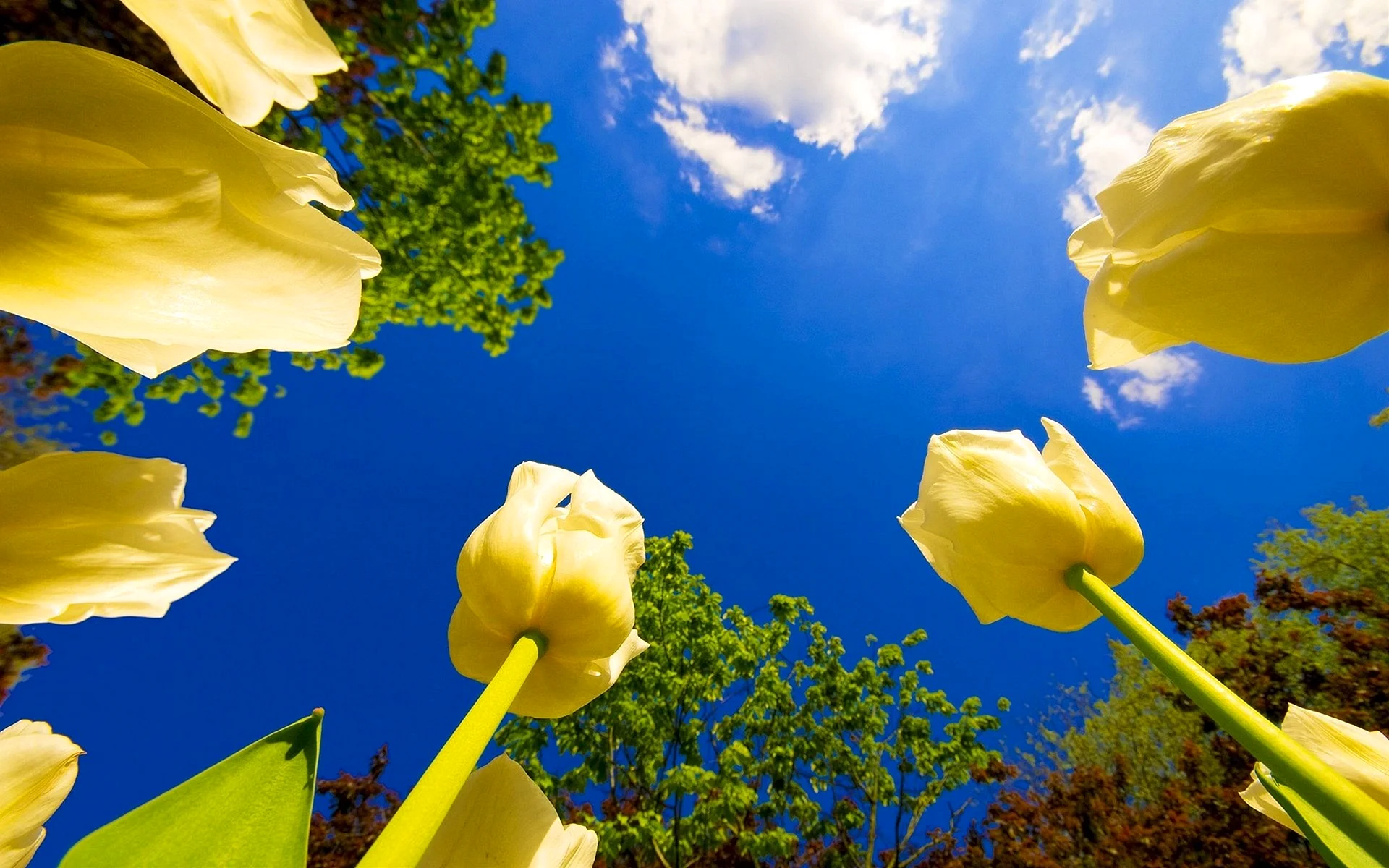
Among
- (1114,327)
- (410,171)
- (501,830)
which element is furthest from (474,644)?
(410,171)

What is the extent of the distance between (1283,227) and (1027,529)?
1.29ft

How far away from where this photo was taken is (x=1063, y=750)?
43.2 ft

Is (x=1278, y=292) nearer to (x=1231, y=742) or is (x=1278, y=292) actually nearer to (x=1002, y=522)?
(x=1002, y=522)

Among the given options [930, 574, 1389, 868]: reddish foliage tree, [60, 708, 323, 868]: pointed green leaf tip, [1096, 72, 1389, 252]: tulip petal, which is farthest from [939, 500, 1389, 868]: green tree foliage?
[60, 708, 323, 868]: pointed green leaf tip

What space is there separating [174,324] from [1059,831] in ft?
29.7

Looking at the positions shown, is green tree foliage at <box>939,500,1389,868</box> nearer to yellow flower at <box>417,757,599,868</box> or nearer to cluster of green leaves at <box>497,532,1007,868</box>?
cluster of green leaves at <box>497,532,1007,868</box>

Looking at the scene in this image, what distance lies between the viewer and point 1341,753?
51 cm

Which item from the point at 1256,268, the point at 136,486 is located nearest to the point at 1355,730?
the point at 1256,268

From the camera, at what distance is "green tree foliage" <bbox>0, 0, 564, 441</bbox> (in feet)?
16.5

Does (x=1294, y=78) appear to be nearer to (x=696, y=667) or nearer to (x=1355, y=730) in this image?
(x=1355, y=730)

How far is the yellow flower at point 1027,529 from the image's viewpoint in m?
0.78

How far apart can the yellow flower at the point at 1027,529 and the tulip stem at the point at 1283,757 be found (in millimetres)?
264

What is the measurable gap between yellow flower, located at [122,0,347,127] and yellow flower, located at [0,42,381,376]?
0.11ft

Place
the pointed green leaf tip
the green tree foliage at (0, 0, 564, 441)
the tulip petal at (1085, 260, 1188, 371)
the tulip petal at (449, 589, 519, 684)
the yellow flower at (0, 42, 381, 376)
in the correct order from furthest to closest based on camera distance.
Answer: the green tree foliage at (0, 0, 564, 441) → the tulip petal at (449, 589, 519, 684) → the tulip petal at (1085, 260, 1188, 371) → the pointed green leaf tip → the yellow flower at (0, 42, 381, 376)
